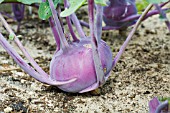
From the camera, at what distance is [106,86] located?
1082 millimetres

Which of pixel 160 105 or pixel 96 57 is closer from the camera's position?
pixel 160 105

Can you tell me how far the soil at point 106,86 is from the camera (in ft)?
3.12

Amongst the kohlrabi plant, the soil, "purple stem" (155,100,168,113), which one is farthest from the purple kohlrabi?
"purple stem" (155,100,168,113)

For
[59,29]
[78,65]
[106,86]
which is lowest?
[106,86]

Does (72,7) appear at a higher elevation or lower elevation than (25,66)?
higher

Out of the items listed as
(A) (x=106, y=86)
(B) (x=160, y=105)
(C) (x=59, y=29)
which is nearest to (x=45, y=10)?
(C) (x=59, y=29)

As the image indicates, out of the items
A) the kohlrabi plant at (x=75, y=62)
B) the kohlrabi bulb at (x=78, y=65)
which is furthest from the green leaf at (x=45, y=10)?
the kohlrabi bulb at (x=78, y=65)

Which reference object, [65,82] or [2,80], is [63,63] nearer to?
[65,82]

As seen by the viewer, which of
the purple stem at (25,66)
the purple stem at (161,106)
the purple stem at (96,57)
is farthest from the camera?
the purple stem at (25,66)

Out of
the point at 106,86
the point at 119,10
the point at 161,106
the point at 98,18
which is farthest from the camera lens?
the point at 119,10

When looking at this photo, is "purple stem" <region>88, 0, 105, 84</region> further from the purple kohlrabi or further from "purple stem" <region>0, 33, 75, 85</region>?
the purple kohlrabi

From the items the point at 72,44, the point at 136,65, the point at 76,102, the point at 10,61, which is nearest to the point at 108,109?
the point at 76,102

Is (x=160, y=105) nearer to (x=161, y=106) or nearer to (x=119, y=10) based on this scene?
→ (x=161, y=106)

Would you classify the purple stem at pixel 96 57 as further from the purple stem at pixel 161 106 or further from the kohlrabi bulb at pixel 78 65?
the purple stem at pixel 161 106
